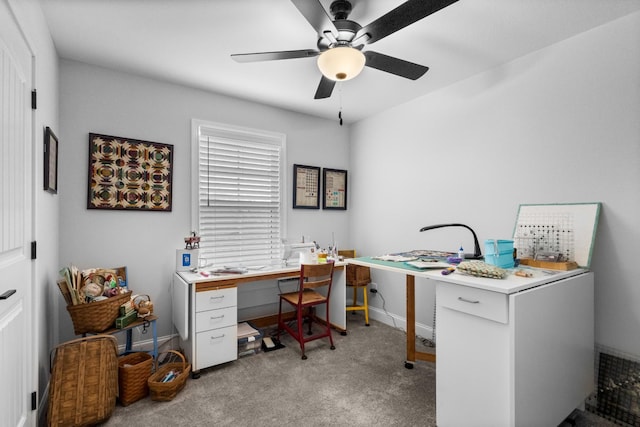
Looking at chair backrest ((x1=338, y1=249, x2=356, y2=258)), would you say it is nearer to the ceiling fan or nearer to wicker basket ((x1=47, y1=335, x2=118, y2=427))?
the ceiling fan

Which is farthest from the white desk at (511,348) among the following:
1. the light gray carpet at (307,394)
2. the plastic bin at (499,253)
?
the light gray carpet at (307,394)

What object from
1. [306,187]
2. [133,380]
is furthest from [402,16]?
[133,380]

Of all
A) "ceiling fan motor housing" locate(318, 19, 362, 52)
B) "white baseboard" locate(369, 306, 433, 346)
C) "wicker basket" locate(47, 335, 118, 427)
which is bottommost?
"white baseboard" locate(369, 306, 433, 346)

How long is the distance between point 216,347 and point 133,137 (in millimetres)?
1982

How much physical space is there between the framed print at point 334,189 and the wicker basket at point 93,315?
8.10ft

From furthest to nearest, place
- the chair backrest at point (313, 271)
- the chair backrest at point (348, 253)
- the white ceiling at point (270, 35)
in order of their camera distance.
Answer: the chair backrest at point (348, 253) → the chair backrest at point (313, 271) → the white ceiling at point (270, 35)

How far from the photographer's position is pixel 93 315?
1999 millimetres

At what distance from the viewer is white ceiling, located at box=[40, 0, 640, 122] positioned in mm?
1823

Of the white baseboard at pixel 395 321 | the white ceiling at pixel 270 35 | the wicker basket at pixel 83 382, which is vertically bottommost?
the white baseboard at pixel 395 321

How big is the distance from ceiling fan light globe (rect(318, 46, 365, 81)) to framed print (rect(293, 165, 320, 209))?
1862mm

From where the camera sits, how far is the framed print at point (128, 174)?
99.0 inches

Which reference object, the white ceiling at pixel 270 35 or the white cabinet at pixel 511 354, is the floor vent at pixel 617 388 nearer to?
the white cabinet at pixel 511 354

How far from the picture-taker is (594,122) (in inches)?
80.5

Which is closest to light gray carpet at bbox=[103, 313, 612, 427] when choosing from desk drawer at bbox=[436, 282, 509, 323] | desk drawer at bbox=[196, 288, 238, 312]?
desk drawer at bbox=[196, 288, 238, 312]
